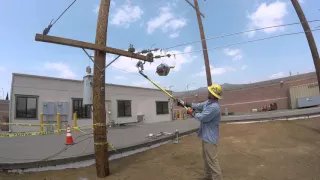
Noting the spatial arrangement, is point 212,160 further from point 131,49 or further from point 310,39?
point 310,39

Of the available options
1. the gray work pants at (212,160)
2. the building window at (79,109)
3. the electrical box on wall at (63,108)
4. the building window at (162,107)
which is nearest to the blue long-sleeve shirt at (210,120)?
the gray work pants at (212,160)

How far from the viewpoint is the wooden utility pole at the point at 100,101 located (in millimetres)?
6668

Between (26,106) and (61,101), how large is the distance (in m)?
2.37

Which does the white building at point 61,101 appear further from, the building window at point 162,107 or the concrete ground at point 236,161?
the concrete ground at point 236,161

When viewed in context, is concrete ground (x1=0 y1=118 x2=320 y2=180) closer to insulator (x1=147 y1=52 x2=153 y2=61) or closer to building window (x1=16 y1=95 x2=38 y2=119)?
insulator (x1=147 y1=52 x2=153 y2=61)

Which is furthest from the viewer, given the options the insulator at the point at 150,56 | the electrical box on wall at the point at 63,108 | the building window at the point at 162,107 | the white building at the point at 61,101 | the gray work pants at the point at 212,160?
the building window at the point at 162,107

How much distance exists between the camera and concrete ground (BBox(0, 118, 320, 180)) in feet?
22.4

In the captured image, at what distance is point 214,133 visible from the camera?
19.5 feet

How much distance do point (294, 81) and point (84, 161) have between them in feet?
136

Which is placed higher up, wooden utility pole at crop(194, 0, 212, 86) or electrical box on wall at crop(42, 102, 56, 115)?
wooden utility pole at crop(194, 0, 212, 86)

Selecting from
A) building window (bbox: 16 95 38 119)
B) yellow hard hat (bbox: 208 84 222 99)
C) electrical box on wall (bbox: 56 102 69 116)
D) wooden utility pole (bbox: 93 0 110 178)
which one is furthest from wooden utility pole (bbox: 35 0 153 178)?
electrical box on wall (bbox: 56 102 69 116)

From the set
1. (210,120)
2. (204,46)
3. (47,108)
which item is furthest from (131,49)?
(47,108)

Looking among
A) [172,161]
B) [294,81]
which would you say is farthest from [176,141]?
[294,81]

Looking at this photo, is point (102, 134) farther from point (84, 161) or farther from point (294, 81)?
point (294, 81)
